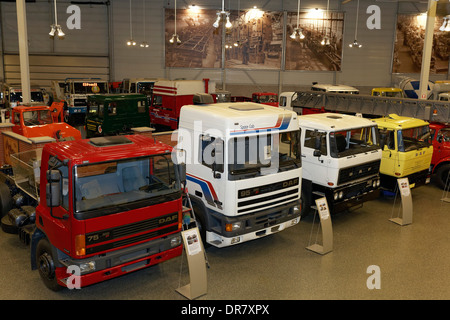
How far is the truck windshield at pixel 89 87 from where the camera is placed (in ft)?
69.0

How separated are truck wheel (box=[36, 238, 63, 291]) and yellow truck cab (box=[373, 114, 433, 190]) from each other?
732 cm

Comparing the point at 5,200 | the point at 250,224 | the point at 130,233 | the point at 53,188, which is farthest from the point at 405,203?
the point at 5,200

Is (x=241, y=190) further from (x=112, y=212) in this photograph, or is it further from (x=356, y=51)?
(x=356, y=51)

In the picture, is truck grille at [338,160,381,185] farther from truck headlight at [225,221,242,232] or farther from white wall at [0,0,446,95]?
white wall at [0,0,446,95]

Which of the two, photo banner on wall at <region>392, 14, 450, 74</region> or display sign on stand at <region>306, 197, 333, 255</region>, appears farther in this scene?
photo banner on wall at <region>392, 14, 450, 74</region>

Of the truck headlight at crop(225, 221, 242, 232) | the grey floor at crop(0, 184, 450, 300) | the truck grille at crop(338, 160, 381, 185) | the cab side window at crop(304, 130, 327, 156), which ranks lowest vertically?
the grey floor at crop(0, 184, 450, 300)

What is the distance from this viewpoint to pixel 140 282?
6.46 meters

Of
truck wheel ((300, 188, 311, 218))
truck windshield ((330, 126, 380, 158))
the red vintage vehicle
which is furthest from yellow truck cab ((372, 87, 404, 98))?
the red vintage vehicle

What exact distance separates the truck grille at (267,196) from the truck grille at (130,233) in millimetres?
1301

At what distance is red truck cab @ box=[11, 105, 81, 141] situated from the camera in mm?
11625

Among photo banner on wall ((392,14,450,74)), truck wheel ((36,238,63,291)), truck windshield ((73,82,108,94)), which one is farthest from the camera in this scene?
photo banner on wall ((392,14,450,74))

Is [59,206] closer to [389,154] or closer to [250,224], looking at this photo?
[250,224]

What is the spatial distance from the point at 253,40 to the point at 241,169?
20964 millimetres

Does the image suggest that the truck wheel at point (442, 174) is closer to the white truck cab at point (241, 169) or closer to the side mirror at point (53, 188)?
the white truck cab at point (241, 169)
